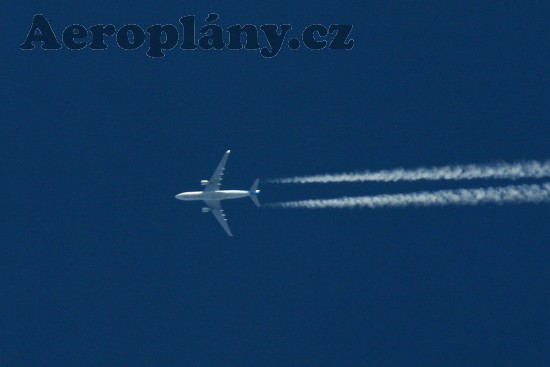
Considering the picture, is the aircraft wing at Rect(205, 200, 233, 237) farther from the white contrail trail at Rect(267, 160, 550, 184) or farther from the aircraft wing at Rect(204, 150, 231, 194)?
the white contrail trail at Rect(267, 160, 550, 184)

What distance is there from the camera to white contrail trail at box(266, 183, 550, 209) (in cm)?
8912

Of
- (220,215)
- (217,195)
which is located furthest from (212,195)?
(220,215)

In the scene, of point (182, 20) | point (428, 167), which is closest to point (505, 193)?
point (428, 167)

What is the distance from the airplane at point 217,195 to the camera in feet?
327

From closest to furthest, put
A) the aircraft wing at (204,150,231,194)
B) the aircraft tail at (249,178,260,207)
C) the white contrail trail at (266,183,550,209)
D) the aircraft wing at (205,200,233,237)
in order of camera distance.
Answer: the white contrail trail at (266,183,550,209)
the aircraft tail at (249,178,260,207)
the aircraft wing at (204,150,231,194)
the aircraft wing at (205,200,233,237)

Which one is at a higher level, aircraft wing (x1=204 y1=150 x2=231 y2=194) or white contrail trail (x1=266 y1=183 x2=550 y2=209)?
aircraft wing (x1=204 y1=150 x2=231 y2=194)

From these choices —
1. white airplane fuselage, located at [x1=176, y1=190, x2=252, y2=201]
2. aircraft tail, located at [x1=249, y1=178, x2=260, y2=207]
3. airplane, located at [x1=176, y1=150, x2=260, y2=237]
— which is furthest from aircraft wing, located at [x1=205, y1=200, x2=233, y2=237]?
aircraft tail, located at [x1=249, y1=178, x2=260, y2=207]

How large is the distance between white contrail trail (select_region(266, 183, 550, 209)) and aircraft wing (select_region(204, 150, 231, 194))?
4.53 meters

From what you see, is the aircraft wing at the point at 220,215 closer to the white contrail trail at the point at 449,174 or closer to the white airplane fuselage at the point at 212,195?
the white airplane fuselage at the point at 212,195

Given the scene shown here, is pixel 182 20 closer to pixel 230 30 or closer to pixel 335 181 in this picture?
pixel 230 30

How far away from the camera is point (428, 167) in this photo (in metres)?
101

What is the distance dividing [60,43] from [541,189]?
137 feet

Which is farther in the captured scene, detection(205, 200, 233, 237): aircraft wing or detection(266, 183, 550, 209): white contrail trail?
detection(205, 200, 233, 237): aircraft wing

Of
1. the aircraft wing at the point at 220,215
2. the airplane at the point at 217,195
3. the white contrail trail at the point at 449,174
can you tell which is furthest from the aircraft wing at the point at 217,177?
the white contrail trail at the point at 449,174
